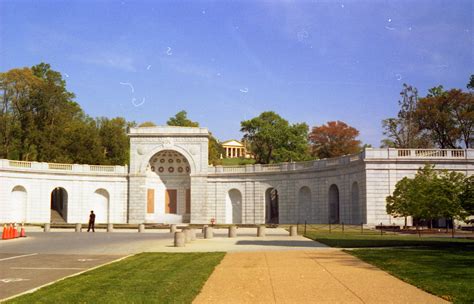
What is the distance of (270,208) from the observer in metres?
83.5

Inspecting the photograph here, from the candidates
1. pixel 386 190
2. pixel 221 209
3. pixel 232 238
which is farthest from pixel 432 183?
pixel 221 209

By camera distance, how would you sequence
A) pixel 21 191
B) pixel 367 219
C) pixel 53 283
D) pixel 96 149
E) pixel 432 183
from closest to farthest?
pixel 53 283
pixel 432 183
pixel 367 219
pixel 21 191
pixel 96 149

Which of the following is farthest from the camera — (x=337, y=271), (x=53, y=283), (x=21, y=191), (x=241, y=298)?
(x=21, y=191)

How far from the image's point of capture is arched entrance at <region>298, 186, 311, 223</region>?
222 ft

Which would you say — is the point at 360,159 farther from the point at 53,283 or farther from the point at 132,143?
the point at 53,283

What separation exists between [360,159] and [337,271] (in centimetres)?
3887

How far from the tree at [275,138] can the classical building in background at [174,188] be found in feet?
33.2

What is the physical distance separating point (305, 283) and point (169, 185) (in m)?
64.2

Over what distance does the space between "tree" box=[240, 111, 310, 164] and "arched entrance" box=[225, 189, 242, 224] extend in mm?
12977

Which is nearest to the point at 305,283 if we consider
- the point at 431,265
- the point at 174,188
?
the point at 431,265

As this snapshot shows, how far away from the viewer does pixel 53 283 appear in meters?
15.2

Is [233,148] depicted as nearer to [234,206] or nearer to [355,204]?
[234,206]

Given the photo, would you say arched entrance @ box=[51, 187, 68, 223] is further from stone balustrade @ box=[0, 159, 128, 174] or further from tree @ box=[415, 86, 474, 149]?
tree @ box=[415, 86, 474, 149]

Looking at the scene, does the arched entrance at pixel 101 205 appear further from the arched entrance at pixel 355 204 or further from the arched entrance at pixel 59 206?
the arched entrance at pixel 355 204
